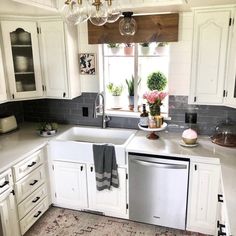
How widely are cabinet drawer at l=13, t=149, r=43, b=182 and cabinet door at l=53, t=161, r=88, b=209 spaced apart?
0.71ft

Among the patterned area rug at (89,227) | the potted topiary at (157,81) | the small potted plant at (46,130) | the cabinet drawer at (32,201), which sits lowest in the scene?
the patterned area rug at (89,227)

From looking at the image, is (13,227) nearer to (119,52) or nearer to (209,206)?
(209,206)

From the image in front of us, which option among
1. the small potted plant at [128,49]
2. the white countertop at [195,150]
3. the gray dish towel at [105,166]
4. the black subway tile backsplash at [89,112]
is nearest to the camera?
the white countertop at [195,150]

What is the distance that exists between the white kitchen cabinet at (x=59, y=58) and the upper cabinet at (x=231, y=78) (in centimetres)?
163

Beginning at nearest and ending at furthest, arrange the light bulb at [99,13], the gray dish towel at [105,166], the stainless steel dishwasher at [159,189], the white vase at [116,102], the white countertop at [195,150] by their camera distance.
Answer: the light bulb at [99,13], the white countertop at [195,150], the stainless steel dishwasher at [159,189], the gray dish towel at [105,166], the white vase at [116,102]

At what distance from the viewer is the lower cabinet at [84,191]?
2691 millimetres

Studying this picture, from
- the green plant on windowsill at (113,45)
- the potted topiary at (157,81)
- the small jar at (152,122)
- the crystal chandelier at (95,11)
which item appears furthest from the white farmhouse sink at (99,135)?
the crystal chandelier at (95,11)

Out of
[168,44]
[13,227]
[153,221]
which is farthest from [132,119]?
[13,227]

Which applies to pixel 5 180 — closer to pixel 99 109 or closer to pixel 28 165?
pixel 28 165

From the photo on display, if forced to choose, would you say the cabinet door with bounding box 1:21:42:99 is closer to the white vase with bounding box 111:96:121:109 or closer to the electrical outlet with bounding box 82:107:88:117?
the electrical outlet with bounding box 82:107:88:117

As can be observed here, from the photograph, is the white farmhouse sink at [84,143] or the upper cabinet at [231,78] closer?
the upper cabinet at [231,78]

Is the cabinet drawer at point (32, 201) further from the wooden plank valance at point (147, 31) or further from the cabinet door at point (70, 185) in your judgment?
the wooden plank valance at point (147, 31)

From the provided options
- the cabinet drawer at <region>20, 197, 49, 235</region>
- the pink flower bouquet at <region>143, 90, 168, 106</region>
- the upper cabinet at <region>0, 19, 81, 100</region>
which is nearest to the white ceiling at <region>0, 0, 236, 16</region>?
the upper cabinet at <region>0, 19, 81, 100</region>

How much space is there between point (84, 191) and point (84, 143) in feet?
1.81
